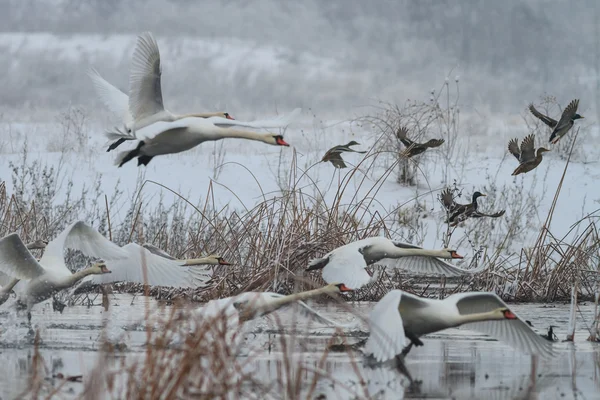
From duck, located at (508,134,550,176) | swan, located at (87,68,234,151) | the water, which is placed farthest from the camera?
duck, located at (508,134,550,176)

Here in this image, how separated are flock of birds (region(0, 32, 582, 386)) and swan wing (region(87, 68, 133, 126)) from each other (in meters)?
0.02

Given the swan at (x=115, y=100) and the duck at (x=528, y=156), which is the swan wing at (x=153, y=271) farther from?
the duck at (x=528, y=156)

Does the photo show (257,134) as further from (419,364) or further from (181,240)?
(181,240)

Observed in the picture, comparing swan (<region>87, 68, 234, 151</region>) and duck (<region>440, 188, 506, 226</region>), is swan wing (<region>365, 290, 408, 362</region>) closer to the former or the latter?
swan (<region>87, 68, 234, 151</region>)

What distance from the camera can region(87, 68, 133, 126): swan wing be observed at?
7.59 m

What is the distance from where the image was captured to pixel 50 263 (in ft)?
20.0

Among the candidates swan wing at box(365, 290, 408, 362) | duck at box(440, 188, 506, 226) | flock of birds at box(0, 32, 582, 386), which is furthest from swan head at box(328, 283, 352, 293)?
duck at box(440, 188, 506, 226)

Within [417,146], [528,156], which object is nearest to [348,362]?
[417,146]

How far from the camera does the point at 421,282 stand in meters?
10.7

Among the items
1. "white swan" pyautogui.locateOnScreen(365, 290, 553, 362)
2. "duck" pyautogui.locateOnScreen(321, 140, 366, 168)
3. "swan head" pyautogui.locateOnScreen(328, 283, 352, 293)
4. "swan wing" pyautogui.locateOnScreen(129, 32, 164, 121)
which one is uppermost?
"swan wing" pyautogui.locateOnScreen(129, 32, 164, 121)

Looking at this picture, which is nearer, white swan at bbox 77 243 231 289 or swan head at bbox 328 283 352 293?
swan head at bbox 328 283 352 293

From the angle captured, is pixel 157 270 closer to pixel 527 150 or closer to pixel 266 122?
pixel 266 122

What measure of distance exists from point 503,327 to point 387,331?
3.21ft

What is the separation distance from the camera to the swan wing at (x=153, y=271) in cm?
654
